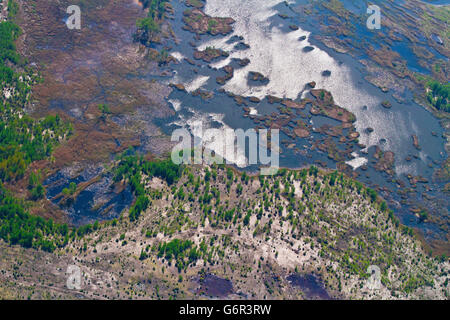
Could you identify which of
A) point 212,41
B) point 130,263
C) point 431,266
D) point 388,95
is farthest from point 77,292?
point 388,95

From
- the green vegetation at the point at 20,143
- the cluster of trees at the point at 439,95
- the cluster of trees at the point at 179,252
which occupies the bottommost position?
the cluster of trees at the point at 439,95

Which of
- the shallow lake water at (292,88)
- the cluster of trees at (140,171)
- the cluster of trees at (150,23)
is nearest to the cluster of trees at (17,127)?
the cluster of trees at (140,171)

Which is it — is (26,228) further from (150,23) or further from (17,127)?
(150,23)

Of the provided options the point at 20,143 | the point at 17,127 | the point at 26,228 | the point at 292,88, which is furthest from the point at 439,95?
the point at 26,228

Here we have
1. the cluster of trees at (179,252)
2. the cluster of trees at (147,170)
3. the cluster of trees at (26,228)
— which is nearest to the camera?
the cluster of trees at (26,228)

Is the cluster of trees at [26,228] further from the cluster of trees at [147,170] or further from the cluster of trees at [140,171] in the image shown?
the cluster of trees at [147,170]

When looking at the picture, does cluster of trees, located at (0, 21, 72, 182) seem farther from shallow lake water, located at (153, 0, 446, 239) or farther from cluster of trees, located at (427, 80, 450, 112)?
cluster of trees, located at (427, 80, 450, 112)

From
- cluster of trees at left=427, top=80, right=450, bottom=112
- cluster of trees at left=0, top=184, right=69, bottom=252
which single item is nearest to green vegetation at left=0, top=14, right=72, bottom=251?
cluster of trees at left=0, top=184, right=69, bottom=252

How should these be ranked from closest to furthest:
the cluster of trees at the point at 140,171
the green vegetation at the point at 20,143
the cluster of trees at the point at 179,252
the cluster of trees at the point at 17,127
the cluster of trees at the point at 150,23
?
the green vegetation at the point at 20,143 → the cluster of trees at the point at 179,252 → the cluster of trees at the point at 17,127 → the cluster of trees at the point at 140,171 → the cluster of trees at the point at 150,23
